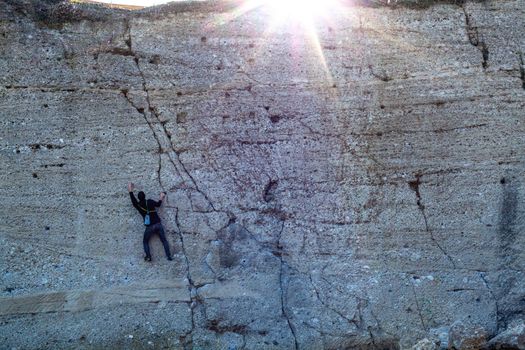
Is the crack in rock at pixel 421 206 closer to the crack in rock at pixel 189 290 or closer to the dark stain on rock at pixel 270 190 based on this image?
the dark stain on rock at pixel 270 190

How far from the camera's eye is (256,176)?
22.5 ft

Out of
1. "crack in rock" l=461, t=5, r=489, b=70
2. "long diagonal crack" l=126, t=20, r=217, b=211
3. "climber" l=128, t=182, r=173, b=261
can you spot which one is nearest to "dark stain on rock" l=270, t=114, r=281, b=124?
"long diagonal crack" l=126, t=20, r=217, b=211

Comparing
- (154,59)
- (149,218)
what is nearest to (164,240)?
(149,218)

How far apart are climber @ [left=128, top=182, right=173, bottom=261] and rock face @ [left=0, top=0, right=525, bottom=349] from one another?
0.11 metres

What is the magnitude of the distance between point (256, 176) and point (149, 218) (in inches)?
44.4

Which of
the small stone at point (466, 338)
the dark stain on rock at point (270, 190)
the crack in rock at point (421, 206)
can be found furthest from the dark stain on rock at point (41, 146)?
the small stone at point (466, 338)

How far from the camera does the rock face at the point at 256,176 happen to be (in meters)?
6.63

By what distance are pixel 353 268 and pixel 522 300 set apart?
1689 millimetres

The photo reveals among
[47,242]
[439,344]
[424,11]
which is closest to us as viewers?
[439,344]

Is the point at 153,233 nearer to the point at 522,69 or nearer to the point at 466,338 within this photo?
the point at 466,338

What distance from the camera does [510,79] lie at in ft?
23.1

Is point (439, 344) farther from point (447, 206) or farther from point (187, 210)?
point (187, 210)

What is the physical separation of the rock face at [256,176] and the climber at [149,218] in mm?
108

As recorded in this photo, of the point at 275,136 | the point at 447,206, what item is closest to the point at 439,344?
the point at 447,206
